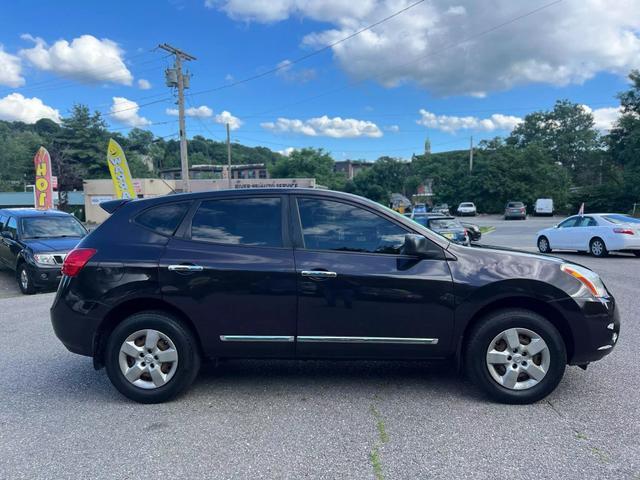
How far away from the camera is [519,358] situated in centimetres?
363

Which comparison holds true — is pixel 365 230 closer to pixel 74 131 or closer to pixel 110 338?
pixel 110 338

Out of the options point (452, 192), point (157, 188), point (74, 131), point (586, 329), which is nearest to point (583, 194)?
point (452, 192)

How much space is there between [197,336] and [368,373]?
1.69 m

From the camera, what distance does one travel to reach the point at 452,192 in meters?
56.2

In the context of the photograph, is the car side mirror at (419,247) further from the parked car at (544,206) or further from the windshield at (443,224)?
the parked car at (544,206)

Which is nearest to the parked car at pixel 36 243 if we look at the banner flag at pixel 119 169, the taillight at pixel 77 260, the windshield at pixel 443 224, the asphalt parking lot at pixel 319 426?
the asphalt parking lot at pixel 319 426

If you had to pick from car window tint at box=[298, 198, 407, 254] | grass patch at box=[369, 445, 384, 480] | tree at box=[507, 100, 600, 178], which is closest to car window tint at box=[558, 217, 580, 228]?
car window tint at box=[298, 198, 407, 254]

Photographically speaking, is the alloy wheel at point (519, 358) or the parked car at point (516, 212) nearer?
the alloy wheel at point (519, 358)

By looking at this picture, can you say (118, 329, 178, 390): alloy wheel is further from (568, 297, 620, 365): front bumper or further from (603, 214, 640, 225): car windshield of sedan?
(603, 214, 640, 225): car windshield of sedan

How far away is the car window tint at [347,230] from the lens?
12.4ft

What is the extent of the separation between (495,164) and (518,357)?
51.9m

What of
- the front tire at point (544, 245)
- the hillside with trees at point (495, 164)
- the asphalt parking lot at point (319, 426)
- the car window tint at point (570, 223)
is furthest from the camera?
the hillside with trees at point (495, 164)

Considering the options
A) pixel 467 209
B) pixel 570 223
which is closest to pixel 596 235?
pixel 570 223

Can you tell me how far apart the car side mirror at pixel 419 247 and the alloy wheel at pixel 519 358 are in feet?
2.75
